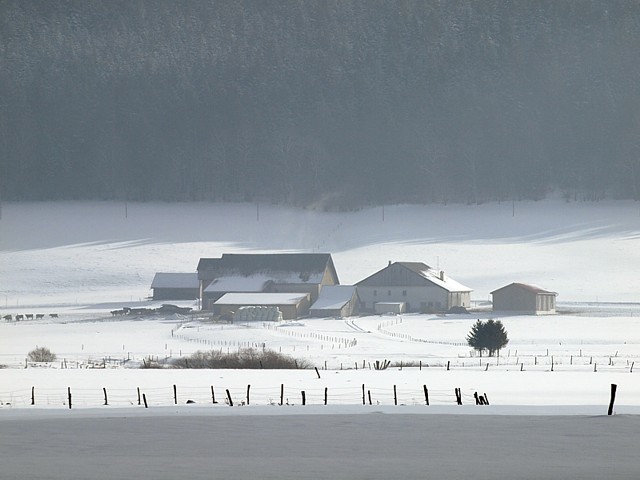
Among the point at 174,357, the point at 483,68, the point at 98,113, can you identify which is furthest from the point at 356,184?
the point at 174,357

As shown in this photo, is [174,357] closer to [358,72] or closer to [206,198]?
[206,198]

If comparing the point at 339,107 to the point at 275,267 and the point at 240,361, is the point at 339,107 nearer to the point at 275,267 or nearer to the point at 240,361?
the point at 275,267

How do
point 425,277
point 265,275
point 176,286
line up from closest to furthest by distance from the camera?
point 425,277 < point 265,275 < point 176,286

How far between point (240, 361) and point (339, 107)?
105645 millimetres

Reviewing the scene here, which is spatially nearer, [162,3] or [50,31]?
[50,31]

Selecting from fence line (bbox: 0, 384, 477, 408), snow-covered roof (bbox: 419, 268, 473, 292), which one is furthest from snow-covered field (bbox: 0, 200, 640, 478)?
snow-covered roof (bbox: 419, 268, 473, 292)

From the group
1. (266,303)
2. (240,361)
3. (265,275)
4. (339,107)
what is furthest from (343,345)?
(339,107)

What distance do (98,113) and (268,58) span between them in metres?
21.5

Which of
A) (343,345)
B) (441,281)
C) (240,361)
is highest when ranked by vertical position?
(441,281)

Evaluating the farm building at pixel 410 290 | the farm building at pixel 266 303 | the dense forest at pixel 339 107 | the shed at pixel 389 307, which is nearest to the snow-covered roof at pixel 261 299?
the farm building at pixel 266 303

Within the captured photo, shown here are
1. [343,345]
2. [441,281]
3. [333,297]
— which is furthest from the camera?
[441,281]

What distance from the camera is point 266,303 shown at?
72.9 m

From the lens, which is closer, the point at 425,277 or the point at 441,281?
the point at 425,277

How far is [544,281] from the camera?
279 ft
